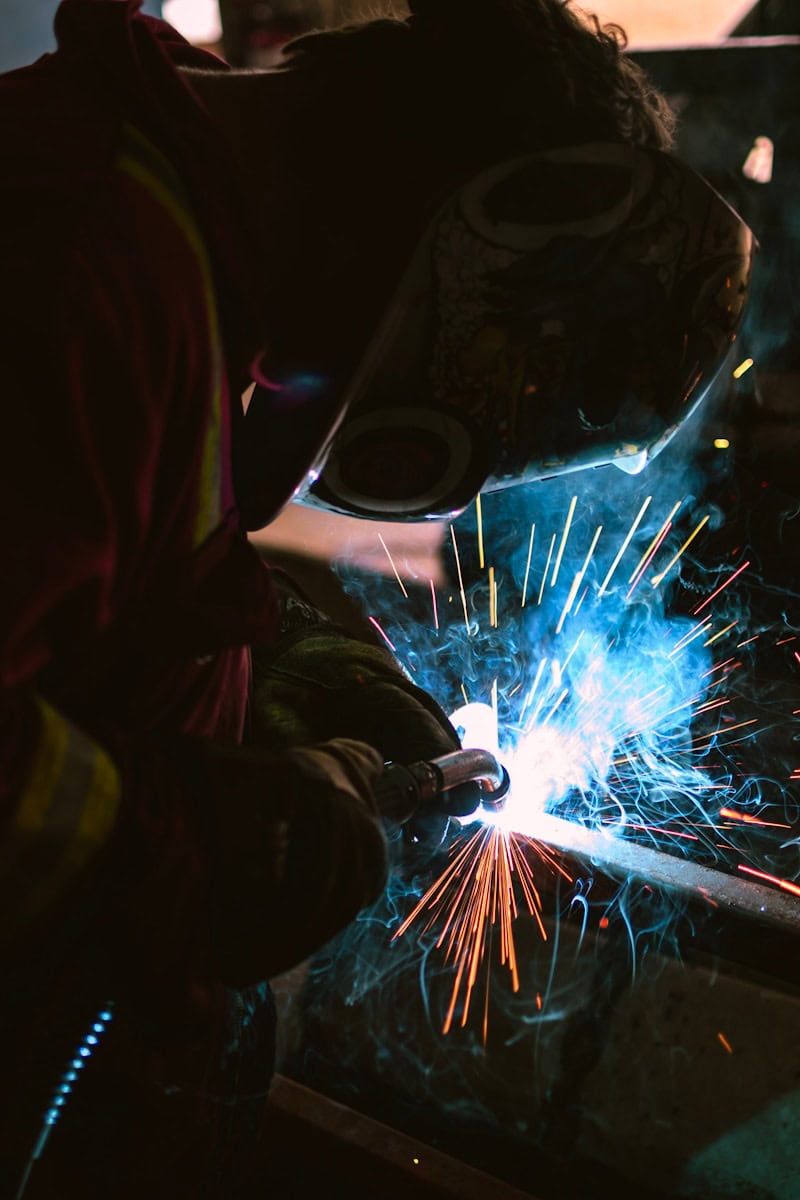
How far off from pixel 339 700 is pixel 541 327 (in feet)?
2.70

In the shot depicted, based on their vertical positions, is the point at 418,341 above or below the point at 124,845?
above

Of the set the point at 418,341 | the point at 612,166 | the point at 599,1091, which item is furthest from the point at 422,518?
the point at 599,1091

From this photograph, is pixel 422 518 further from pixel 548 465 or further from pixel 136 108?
pixel 136 108

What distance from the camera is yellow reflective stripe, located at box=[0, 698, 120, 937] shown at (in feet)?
2.76

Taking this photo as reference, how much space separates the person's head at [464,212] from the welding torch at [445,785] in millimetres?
482

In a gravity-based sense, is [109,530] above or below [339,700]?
above

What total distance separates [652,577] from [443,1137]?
1957 millimetres

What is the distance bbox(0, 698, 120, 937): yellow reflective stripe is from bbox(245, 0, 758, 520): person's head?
55 centimetres

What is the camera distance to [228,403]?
3.29 feet

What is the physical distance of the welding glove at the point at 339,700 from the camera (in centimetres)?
166

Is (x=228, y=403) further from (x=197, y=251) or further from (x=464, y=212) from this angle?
(x=464, y=212)

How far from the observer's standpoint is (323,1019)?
7.42ft

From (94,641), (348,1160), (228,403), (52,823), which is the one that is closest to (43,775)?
(52,823)

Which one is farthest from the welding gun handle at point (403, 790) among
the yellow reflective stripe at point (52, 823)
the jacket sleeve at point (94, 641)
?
the yellow reflective stripe at point (52, 823)
